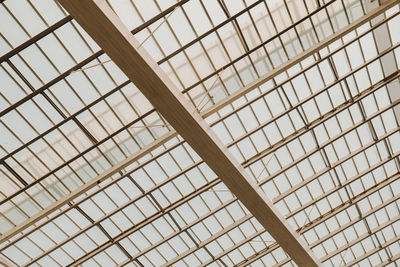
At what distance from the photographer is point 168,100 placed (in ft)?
62.2

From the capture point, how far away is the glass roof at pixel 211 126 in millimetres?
18984

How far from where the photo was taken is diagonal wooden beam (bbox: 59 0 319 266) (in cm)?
1614

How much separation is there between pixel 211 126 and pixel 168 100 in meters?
4.69

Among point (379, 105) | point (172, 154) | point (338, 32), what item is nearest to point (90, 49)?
point (172, 154)

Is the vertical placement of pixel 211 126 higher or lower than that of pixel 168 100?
higher

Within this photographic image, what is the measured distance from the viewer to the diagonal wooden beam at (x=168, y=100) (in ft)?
53.0

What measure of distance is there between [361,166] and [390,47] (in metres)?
7.36

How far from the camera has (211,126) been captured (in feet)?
76.2

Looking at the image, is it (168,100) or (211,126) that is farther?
(211,126)

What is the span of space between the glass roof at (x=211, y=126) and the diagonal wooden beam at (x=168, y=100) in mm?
1034

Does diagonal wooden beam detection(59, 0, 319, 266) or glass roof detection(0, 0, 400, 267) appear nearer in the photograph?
diagonal wooden beam detection(59, 0, 319, 266)

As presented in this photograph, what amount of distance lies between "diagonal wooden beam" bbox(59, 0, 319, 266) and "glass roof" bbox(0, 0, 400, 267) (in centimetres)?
103

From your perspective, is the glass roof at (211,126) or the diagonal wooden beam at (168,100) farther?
the glass roof at (211,126)

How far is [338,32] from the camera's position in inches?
811
